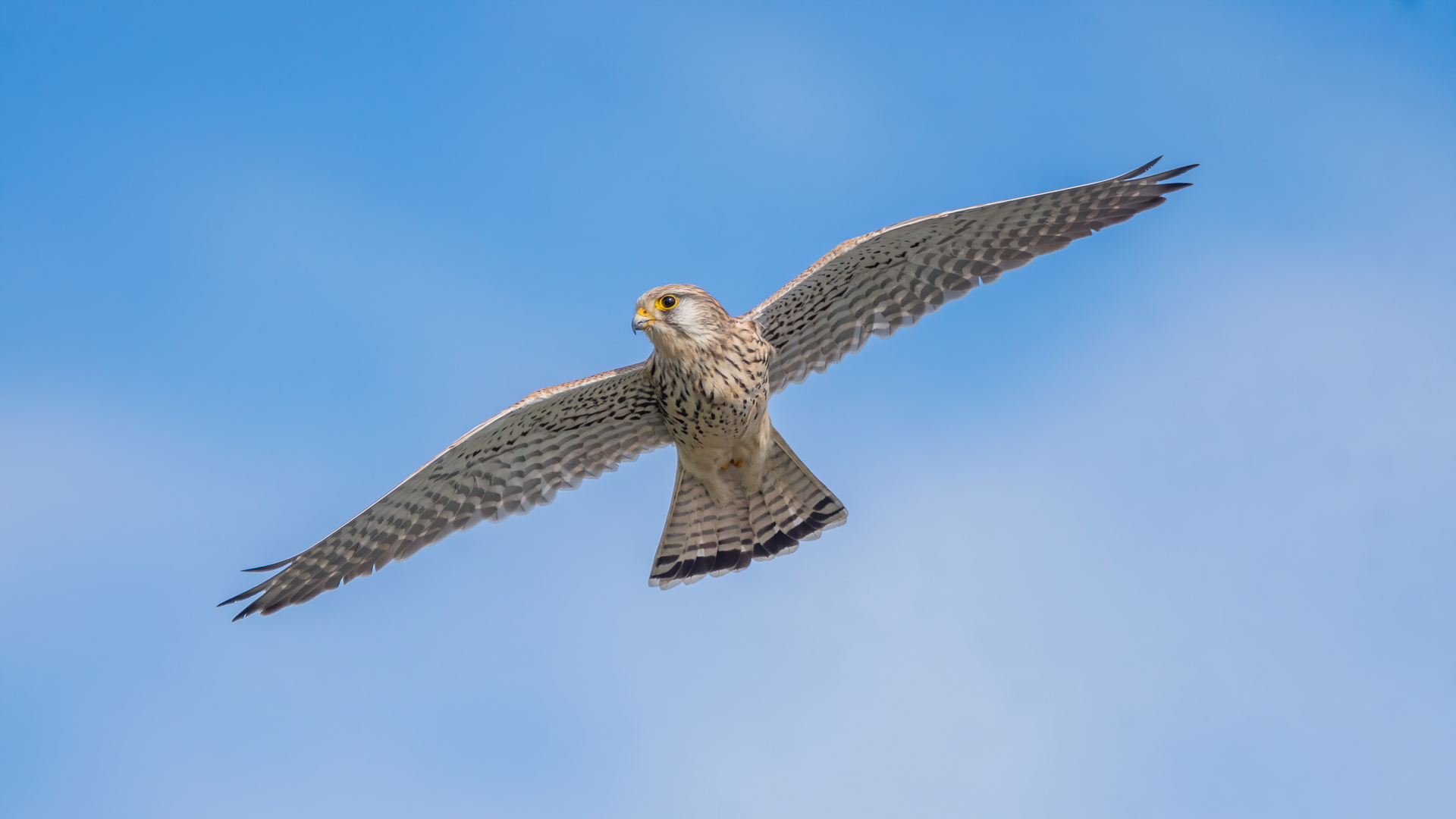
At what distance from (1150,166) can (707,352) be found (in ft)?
10.2

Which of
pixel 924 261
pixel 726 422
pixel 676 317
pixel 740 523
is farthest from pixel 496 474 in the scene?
pixel 924 261

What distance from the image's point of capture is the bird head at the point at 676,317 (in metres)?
7.84

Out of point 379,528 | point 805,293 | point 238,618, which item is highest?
point 805,293

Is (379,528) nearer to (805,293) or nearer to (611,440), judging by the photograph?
(611,440)

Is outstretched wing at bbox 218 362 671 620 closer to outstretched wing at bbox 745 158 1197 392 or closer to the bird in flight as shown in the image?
the bird in flight

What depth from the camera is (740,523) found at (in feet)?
29.3

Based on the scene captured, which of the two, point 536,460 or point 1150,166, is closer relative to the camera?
point 1150,166

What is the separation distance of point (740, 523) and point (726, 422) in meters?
1.07

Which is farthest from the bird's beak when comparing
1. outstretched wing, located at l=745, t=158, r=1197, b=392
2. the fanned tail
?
the fanned tail

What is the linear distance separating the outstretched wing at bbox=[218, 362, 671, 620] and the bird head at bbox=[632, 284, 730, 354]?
0.69 meters

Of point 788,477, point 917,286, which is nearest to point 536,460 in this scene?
point 788,477

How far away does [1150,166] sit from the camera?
27.3 ft

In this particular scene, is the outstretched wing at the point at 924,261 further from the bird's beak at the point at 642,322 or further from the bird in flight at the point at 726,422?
the bird's beak at the point at 642,322

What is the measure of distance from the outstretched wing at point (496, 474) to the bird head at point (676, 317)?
2.25 feet
